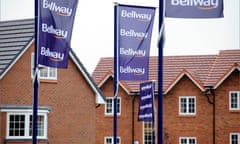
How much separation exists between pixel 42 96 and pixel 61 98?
1.35 meters

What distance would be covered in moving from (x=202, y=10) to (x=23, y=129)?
18289 mm

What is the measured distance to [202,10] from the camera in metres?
15.4

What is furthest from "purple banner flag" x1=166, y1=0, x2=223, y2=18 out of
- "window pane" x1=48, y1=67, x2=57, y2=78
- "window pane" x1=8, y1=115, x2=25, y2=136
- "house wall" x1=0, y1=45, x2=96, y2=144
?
"window pane" x1=48, y1=67, x2=57, y2=78

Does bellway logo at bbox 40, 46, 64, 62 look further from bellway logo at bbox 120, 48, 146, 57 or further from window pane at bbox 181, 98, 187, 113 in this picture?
window pane at bbox 181, 98, 187, 113

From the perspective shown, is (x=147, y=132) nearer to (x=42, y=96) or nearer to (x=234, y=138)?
(x=234, y=138)

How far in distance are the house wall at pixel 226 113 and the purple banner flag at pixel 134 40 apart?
24.4 meters

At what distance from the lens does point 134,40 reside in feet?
77.4

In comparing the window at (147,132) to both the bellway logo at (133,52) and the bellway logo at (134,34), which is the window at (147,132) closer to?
the bellway logo at (133,52)

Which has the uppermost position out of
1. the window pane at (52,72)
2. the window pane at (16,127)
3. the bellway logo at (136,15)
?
the bellway logo at (136,15)

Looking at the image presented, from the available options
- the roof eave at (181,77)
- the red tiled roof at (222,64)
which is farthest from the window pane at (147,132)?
the red tiled roof at (222,64)

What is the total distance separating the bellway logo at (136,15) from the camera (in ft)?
74.8

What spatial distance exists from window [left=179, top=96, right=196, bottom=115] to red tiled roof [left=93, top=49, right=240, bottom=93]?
4.48 feet

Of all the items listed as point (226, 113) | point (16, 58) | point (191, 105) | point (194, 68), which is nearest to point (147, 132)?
point (191, 105)

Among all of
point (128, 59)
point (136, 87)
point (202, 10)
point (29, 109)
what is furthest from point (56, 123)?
point (202, 10)
